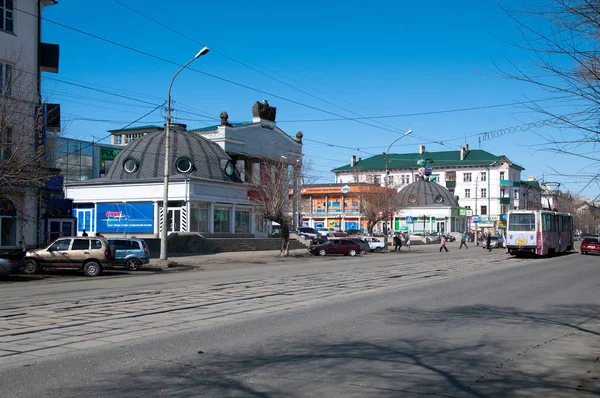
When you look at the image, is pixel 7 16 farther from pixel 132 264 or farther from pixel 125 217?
pixel 125 217

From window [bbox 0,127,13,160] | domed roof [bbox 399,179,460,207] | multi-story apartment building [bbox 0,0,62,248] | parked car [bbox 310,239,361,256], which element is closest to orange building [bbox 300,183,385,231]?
domed roof [bbox 399,179,460,207]

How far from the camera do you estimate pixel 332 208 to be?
96438 millimetres

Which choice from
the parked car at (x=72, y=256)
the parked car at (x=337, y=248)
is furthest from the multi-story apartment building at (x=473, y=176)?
the parked car at (x=72, y=256)

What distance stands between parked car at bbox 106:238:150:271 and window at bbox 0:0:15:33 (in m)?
12.8

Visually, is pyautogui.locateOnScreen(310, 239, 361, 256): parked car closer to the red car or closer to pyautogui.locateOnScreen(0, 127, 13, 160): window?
the red car

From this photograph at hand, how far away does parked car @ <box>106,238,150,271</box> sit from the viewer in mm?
29266

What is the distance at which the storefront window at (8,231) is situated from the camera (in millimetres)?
32375

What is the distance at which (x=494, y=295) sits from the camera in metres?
17.3

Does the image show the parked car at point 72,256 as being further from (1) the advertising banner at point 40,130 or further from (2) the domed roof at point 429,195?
(2) the domed roof at point 429,195

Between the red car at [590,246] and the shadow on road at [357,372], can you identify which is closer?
the shadow on road at [357,372]

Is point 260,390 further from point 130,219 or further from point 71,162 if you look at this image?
point 71,162

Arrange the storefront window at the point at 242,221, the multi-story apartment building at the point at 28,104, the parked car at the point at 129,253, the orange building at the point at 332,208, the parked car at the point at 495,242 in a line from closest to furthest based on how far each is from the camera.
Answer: the multi-story apartment building at the point at 28,104 → the parked car at the point at 129,253 → the storefront window at the point at 242,221 → the parked car at the point at 495,242 → the orange building at the point at 332,208

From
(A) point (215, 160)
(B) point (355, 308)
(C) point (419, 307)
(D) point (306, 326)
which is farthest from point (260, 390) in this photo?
(A) point (215, 160)

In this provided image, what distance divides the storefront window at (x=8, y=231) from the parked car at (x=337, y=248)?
21594 millimetres
